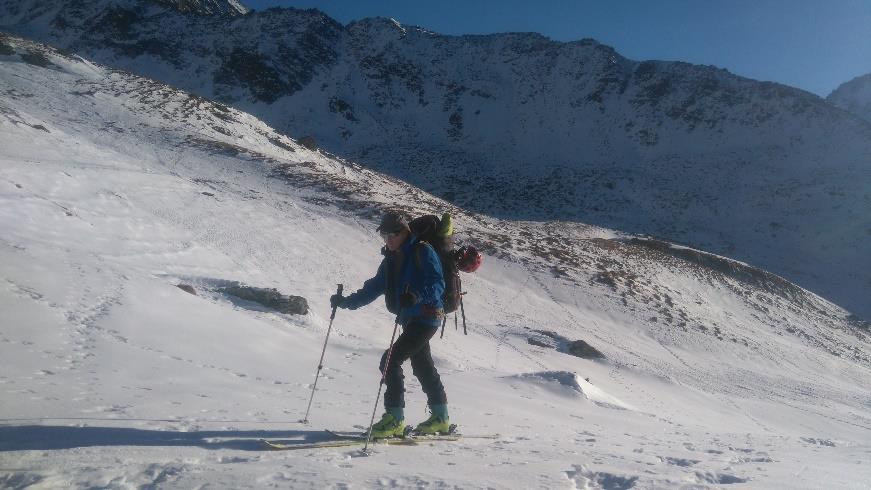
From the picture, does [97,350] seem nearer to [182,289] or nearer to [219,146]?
[182,289]

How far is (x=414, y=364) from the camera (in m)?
4.96

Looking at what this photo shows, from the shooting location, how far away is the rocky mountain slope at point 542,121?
49.5 metres

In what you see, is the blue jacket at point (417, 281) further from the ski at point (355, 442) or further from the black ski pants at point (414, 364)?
the ski at point (355, 442)

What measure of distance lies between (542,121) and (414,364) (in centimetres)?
7479

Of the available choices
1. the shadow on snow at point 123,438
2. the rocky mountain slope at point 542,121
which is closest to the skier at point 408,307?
the shadow on snow at point 123,438

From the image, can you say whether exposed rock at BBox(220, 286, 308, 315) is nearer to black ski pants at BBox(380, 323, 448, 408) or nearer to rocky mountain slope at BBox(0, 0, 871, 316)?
black ski pants at BBox(380, 323, 448, 408)

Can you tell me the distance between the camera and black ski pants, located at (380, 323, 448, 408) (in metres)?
4.67

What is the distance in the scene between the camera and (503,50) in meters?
93.1

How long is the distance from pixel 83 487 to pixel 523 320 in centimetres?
1582

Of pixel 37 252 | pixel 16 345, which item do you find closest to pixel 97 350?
pixel 16 345

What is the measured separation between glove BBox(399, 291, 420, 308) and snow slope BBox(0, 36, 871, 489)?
1.15 m

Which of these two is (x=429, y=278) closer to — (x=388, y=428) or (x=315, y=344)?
(x=388, y=428)

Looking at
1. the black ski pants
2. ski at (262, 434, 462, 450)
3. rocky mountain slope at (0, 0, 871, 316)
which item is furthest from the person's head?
rocky mountain slope at (0, 0, 871, 316)

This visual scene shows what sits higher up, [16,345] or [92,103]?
[92,103]
